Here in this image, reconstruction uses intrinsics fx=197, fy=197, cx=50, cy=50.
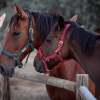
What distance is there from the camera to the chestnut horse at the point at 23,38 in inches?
109

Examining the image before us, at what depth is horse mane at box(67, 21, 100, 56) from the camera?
2.22m

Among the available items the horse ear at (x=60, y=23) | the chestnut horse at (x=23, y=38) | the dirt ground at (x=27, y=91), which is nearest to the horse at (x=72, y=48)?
the horse ear at (x=60, y=23)

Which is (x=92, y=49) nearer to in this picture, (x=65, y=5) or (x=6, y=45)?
(x=6, y=45)

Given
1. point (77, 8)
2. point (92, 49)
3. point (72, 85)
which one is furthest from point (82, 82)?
point (77, 8)

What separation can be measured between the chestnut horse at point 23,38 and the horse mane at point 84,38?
0.71 meters

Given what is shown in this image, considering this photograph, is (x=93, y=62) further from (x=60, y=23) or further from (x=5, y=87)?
(x=5, y=87)

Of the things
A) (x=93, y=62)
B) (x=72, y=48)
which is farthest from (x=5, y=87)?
(x=93, y=62)

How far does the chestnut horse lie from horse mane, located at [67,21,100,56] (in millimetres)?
713

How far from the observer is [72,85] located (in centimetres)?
251

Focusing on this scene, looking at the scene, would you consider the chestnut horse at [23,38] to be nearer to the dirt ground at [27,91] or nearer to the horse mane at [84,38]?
the horse mane at [84,38]

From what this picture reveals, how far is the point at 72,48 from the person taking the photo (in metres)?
2.38

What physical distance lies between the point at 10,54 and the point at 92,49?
3.83 feet

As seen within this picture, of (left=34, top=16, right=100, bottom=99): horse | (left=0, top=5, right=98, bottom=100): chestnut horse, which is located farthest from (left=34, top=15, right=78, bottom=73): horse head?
(left=0, top=5, right=98, bottom=100): chestnut horse

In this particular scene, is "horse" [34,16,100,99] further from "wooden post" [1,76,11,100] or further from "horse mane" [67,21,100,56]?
"wooden post" [1,76,11,100]
